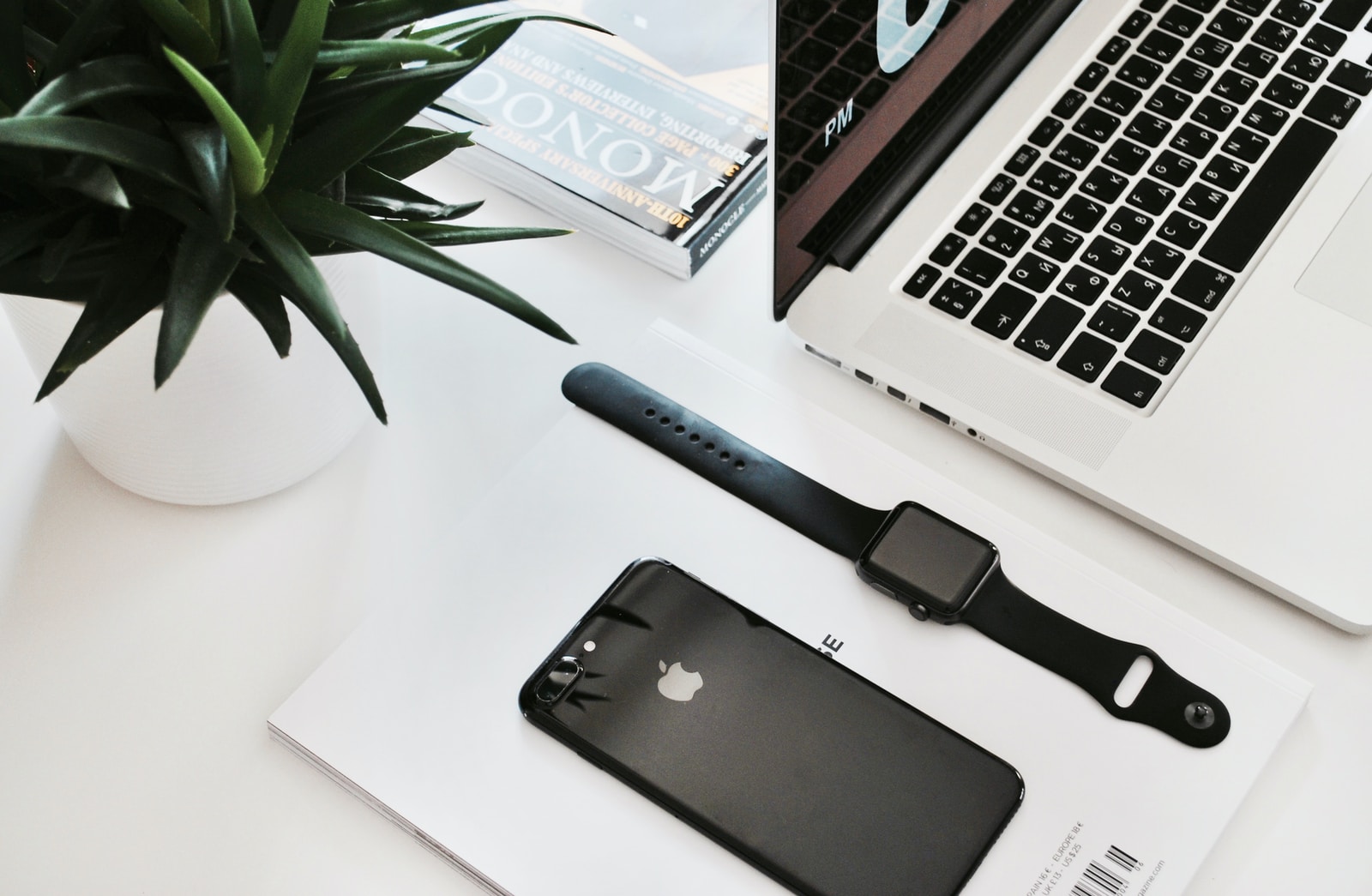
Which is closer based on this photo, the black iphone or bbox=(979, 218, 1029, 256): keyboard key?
the black iphone

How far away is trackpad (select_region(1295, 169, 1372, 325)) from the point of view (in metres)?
0.65

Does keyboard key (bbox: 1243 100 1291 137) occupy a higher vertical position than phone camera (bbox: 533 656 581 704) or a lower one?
higher

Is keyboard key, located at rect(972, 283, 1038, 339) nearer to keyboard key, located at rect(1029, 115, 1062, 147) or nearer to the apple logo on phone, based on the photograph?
keyboard key, located at rect(1029, 115, 1062, 147)

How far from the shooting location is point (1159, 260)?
66 cm

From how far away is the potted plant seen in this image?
403 millimetres

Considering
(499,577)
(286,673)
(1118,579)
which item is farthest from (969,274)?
(286,673)

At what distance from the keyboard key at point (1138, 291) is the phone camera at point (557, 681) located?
33cm

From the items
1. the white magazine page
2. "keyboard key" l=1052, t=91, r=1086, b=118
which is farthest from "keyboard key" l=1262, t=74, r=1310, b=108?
the white magazine page

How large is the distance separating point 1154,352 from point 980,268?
0.10 meters

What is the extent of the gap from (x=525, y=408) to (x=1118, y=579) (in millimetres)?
303

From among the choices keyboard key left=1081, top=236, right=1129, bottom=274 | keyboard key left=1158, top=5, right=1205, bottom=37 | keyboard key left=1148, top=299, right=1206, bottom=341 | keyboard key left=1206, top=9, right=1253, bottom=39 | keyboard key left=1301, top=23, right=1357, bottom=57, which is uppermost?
keyboard key left=1301, top=23, right=1357, bottom=57

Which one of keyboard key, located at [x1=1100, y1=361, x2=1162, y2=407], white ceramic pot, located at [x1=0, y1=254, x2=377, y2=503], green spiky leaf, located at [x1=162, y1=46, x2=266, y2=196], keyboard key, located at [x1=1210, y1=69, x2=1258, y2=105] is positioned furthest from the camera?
keyboard key, located at [x1=1210, y1=69, x2=1258, y2=105]

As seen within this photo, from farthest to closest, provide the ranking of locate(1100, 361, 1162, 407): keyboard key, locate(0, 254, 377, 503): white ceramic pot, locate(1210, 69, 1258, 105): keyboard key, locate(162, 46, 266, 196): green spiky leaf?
1. locate(1210, 69, 1258, 105): keyboard key
2. locate(1100, 361, 1162, 407): keyboard key
3. locate(0, 254, 377, 503): white ceramic pot
4. locate(162, 46, 266, 196): green spiky leaf

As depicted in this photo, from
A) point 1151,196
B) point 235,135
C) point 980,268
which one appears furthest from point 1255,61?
point 235,135
